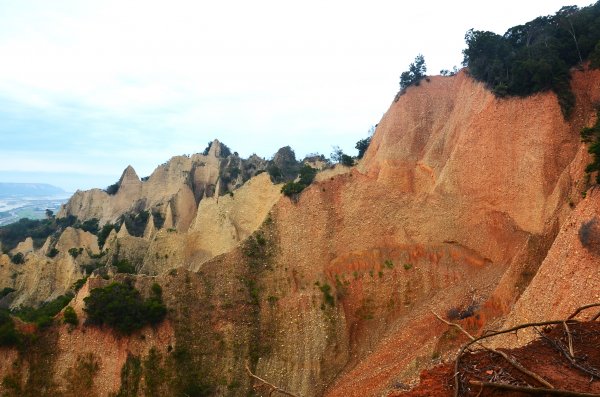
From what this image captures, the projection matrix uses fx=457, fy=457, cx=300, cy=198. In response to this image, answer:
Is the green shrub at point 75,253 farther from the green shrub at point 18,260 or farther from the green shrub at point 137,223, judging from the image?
the green shrub at point 137,223

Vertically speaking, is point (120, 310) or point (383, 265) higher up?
point (383, 265)

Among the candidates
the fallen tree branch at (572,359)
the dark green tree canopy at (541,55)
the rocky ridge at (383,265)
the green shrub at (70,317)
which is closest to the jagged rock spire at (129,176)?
the rocky ridge at (383,265)

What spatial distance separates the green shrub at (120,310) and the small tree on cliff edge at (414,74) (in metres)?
24.8

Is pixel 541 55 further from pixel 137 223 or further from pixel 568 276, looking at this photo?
pixel 137 223

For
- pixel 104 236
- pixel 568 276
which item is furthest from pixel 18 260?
pixel 568 276

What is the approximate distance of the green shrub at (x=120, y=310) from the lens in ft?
81.1

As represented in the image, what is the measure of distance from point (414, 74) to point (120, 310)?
27.4m

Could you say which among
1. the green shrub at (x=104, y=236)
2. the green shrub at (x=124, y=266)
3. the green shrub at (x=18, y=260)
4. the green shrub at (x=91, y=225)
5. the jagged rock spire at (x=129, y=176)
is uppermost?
the jagged rock spire at (x=129, y=176)

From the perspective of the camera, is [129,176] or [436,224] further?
[129,176]

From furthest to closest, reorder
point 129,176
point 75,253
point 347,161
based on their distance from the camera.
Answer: point 129,176
point 75,253
point 347,161

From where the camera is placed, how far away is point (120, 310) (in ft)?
81.8

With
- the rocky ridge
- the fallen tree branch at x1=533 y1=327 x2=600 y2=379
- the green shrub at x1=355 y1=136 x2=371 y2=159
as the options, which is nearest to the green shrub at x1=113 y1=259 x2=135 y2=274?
the rocky ridge

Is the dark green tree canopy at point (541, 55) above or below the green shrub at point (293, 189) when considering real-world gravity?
above

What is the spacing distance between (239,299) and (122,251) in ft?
48.2
